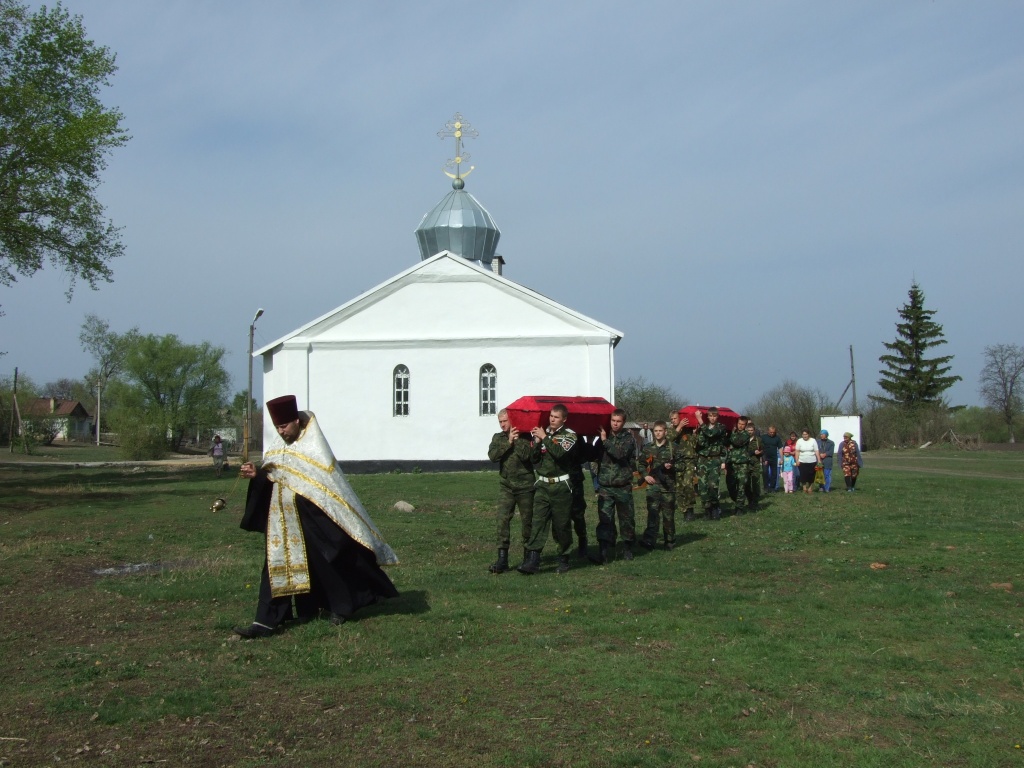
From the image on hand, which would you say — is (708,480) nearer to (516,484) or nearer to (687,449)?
(687,449)

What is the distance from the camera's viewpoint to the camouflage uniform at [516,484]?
36.9 ft

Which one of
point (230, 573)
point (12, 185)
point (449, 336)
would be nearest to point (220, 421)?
point (449, 336)

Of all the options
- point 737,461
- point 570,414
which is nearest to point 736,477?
point 737,461

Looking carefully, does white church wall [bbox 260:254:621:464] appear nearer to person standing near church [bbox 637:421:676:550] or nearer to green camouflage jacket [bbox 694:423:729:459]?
green camouflage jacket [bbox 694:423:729:459]

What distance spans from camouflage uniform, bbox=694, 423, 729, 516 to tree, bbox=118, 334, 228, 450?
5981cm

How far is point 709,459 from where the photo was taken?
1770 cm

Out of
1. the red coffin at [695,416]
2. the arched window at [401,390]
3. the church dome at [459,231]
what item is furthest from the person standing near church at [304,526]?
the church dome at [459,231]

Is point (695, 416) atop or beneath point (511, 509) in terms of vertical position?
atop

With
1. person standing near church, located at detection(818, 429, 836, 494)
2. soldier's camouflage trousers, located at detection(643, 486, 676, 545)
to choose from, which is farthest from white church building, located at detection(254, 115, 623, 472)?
soldier's camouflage trousers, located at detection(643, 486, 676, 545)

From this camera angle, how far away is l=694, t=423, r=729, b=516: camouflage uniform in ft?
57.7

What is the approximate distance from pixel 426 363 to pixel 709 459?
64.1 ft

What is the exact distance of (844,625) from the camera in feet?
27.3

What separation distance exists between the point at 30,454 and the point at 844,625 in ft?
209

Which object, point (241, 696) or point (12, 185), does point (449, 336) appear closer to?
point (12, 185)
